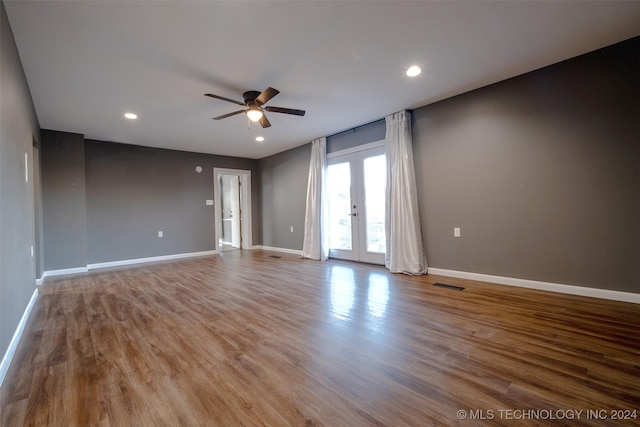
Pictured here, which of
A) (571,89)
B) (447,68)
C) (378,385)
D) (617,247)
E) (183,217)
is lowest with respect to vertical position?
(378,385)

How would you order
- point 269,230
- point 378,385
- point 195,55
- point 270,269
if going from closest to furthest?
point 378,385 → point 195,55 → point 270,269 → point 269,230

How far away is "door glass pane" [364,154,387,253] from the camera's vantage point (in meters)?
4.79

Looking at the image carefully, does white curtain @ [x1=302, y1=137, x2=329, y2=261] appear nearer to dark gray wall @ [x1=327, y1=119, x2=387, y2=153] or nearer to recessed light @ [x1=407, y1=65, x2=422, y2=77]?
dark gray wall @ [x1=327, y1=119, x2=387, y2=153]

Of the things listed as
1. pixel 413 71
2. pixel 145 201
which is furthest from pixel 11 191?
pixel 145 201

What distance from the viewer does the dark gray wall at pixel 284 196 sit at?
6516 millimetres

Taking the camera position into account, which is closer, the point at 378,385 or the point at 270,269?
the point at 378,385

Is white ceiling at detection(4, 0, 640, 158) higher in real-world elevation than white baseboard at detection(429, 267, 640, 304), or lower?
higher

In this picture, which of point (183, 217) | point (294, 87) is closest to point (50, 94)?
point (294, 87)

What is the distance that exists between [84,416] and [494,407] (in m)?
2.05

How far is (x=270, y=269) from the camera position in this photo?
4875mm

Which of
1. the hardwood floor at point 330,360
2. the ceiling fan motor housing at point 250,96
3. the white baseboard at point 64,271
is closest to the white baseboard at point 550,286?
the hardwood floor at point 330,360

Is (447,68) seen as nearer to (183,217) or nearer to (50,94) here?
(50,94)

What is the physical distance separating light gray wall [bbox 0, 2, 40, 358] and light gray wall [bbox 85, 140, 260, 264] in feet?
10.0

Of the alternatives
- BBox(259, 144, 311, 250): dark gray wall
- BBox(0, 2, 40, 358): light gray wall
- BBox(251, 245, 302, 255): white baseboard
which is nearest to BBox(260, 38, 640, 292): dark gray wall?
BBox(259, 144, 311, 250): dark gray wall
